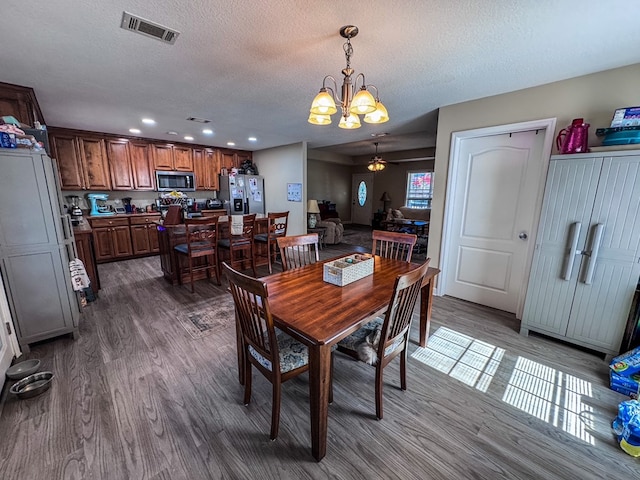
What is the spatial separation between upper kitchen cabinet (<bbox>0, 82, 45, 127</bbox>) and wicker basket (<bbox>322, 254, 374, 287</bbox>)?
3.53 metres

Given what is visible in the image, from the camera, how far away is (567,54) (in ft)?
6.43

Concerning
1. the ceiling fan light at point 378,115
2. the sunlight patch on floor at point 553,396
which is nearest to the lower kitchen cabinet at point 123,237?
the ceiling fan light at point 378,115

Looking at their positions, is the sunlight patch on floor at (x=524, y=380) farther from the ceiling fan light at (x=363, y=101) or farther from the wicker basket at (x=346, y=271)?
the ceiling fan light at (x=363, y=101)

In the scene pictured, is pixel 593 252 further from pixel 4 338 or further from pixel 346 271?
pixel 4 338

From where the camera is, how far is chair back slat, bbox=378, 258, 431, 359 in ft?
4.44

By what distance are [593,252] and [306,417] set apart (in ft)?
8.73

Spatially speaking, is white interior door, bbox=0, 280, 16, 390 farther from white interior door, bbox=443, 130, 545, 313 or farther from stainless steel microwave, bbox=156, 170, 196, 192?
white interior door, bbox=443, 130, 545, 313

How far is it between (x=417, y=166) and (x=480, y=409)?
8.54m

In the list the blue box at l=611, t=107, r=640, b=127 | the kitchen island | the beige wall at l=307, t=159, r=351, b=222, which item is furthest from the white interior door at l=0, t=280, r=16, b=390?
the beige wall at l=307, t=159, r=351, b=222

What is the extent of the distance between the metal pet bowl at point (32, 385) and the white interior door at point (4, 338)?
0.62 ft

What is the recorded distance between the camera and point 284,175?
605 cm

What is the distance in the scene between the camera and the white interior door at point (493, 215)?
109 inches

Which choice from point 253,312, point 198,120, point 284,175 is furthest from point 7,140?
point 284,175

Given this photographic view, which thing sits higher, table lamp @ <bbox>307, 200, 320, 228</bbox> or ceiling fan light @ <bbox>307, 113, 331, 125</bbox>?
ceiling fan light @ <bbox>307, 113, 331, 125</bbox>
